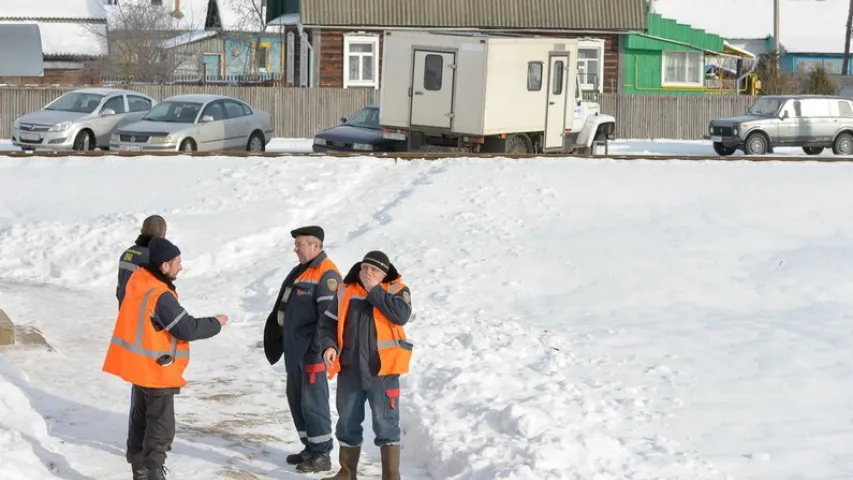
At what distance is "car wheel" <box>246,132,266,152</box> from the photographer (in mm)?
25906

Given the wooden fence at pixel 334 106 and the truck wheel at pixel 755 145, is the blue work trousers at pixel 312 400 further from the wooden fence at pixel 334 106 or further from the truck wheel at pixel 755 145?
the wooden fence at pixel 334 106

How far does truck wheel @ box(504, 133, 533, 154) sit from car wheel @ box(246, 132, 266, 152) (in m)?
5.49

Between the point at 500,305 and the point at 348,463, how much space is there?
587 cm

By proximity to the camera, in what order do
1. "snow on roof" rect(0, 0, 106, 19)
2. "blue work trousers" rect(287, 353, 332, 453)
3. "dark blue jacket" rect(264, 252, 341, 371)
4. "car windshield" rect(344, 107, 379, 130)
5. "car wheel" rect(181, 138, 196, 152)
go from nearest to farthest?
"dark blue jacket" rect(264, 252, 341, 371)
"blue work trousers" rect(287, 353, 332, 453)
"car wheel" rect(181, 138, 196, 152)
"car windshield" rect(344, 107, 379, 130)
"snow on roof" rect(0, 0, 106, 19)

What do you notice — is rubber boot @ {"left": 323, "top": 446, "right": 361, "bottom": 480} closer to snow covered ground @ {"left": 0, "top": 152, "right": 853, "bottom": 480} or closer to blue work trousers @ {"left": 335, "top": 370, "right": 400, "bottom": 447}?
blue work trousers @ {"left": 335, "top": 370, "right": 400, "bottom": 447}

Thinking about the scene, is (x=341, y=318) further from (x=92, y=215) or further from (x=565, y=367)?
(x=92, y=215)

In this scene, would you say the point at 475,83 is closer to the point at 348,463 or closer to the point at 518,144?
the point at 518,144

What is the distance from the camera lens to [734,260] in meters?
14.7

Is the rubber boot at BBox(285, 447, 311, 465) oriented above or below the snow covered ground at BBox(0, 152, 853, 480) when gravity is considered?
below

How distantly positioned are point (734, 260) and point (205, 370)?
6875mm

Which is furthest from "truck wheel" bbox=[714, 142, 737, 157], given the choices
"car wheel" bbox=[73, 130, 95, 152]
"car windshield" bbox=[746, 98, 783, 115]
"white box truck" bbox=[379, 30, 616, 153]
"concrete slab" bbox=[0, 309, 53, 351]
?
"concrete slab" bbox=[0, 309, 53, 351]

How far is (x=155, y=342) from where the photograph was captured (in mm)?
→ 7074

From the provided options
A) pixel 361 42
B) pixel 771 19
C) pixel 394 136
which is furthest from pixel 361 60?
pixel 771 19

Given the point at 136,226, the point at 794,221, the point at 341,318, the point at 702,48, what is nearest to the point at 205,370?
the point at 341,318
